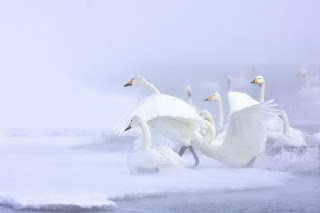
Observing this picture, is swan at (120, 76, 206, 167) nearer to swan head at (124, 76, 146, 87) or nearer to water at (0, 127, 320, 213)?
water at (0, 127, 320, 213)

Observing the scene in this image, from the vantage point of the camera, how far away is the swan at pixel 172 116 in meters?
5.25

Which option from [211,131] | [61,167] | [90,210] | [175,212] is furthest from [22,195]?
[211,131]

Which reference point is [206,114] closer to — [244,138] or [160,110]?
[244,138]

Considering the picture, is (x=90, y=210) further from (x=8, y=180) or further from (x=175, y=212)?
(x=8, y=180)

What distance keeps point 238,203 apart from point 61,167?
2439 mm

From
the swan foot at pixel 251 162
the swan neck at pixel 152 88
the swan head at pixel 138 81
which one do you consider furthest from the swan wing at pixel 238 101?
the swan head at pixel 138 81

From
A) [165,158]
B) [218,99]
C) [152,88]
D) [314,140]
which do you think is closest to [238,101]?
[152,88]

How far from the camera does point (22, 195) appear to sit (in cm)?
423

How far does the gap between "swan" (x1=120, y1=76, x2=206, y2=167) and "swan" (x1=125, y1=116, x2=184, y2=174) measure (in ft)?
0.72

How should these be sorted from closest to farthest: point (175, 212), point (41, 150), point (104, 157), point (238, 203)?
point (175, 212), point (238, 203), point (104, 157), point (41, 150)

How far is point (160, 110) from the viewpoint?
17.2 feet

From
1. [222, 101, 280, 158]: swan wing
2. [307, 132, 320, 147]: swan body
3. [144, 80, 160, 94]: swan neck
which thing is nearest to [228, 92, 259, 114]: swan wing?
[222, 101, 280, 158]: swan wing

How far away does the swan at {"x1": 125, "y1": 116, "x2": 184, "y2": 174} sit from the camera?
16.1ft

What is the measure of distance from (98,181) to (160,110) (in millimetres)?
970
